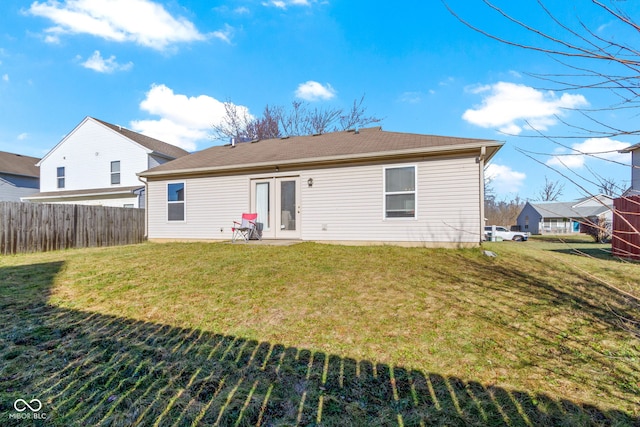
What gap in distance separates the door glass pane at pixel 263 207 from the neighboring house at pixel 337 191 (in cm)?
3

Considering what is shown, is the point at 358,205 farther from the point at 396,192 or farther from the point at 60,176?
the point at 60,176

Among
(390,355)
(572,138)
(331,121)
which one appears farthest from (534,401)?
(331,121)

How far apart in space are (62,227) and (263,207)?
7.01 m

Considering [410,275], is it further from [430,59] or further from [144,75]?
[144,75]

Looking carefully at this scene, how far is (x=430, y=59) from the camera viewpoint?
360 inches

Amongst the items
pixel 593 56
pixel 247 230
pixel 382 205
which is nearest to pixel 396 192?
pixel 382 205

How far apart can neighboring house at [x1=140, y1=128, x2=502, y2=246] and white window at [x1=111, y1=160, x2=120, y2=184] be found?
726 cm

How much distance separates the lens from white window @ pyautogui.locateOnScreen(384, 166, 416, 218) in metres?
8.21

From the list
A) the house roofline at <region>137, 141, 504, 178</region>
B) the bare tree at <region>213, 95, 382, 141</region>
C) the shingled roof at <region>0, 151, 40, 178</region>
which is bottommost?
the house roofline at <region>137, 141, 504, 178</region>

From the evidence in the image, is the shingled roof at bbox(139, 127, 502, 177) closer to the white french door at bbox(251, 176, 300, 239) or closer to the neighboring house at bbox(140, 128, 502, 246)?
the neighboring house at bbox(140, 128, 502, 246)

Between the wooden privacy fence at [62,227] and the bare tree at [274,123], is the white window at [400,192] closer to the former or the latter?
the wooden privacy fence at [62,227]

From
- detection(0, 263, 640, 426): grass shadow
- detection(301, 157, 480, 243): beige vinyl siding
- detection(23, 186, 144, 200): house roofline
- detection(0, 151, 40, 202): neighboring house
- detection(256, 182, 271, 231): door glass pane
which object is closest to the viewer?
detection(0, 263, 640, 426): grass shadow

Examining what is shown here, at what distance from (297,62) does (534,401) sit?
730 inches

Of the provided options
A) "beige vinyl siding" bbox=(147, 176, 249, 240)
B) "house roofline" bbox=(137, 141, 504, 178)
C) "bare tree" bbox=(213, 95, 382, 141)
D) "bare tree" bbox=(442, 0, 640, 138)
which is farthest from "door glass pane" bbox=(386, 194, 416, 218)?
"bare tree" bbox=(213, 95, 382, 141)
